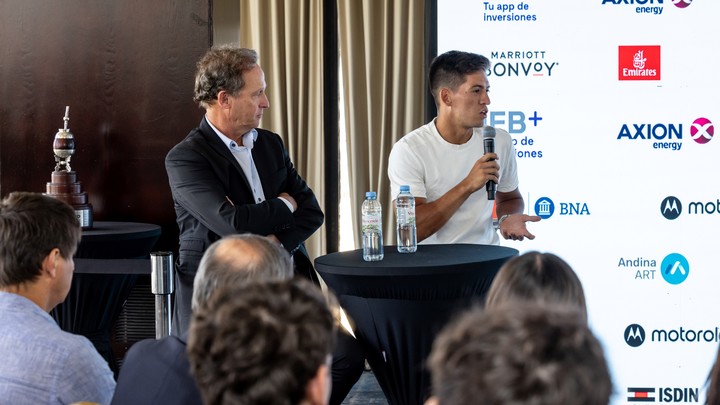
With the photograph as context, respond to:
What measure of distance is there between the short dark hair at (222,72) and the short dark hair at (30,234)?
128 cm

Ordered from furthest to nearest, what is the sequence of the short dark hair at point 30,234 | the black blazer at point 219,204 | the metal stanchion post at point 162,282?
the metal stanchion post at point 162,282 → the black blazer at point 219,204 → the short dark hair at point 30,234

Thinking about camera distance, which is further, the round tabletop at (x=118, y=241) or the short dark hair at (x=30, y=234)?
the round tabletop at (x=118, y=241)

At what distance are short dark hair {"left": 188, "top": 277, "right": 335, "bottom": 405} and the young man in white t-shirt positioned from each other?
8.18 ft

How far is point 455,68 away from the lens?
4051mm

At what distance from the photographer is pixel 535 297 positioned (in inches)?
75.3

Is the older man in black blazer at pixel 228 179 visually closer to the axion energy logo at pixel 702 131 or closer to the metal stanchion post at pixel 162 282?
the metal stanchion post at pixel 162 282

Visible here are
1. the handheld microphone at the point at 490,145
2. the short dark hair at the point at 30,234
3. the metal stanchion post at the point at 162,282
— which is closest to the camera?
the short dark hair at the point at 30,234

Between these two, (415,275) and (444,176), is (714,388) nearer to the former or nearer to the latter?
(415,275)

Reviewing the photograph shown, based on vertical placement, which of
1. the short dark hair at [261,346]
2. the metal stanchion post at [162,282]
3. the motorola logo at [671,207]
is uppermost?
the short dark hair at [261,346]

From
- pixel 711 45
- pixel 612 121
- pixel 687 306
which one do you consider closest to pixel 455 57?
pixel 612 121

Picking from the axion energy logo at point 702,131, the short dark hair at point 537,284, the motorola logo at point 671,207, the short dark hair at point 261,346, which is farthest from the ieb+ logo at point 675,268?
the short dark hair at point 261,346

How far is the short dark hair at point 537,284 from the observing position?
1.93 meters

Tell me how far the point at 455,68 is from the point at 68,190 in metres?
2.19

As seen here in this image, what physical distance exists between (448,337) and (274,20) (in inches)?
169
